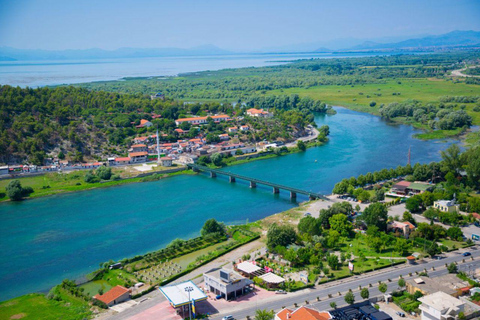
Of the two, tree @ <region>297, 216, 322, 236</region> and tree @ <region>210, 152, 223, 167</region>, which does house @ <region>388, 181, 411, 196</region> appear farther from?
tree @ <region>210, 152, 223, 167</region>

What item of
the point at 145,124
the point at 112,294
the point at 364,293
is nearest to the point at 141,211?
the point at 112,294

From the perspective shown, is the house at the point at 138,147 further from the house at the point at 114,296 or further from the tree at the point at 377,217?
the tree at the point at 377,217

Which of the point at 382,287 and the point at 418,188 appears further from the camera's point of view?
the point at 418,188

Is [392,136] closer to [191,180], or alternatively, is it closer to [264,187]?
[264,187]

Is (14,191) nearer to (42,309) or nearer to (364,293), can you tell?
Result: (42,309)

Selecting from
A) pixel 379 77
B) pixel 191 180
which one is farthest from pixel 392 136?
pixel 379 77

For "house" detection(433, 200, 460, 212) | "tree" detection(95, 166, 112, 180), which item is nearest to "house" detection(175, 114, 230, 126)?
"tree" detection(95, 166, 112, 180)
